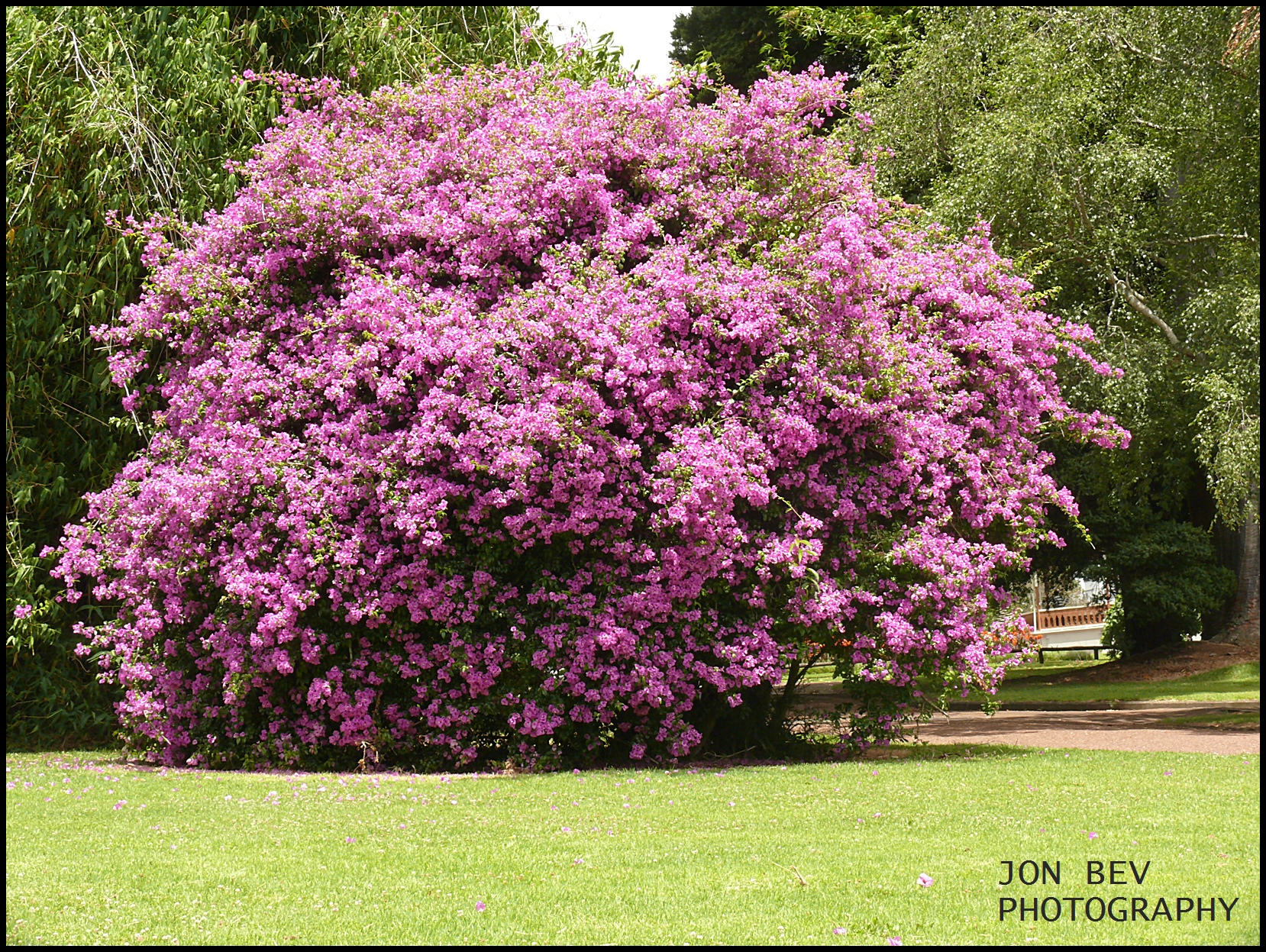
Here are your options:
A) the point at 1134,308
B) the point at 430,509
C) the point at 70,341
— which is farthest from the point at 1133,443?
the point at 70,341

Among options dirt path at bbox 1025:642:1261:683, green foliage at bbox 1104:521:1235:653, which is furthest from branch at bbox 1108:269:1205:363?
dirt path at bbox 1025:642:1261:683

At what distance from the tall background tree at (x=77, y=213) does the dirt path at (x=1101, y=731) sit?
11213 mm

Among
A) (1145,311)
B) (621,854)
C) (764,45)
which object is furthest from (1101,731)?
(764,45)

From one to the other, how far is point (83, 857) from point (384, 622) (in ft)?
18.1

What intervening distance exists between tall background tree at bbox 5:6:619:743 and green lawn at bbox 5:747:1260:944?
387cm

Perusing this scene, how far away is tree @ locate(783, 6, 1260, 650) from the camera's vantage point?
48.9ft

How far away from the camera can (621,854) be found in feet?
25.4

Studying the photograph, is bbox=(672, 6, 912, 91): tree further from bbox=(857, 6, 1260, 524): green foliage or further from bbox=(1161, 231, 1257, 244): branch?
bbox=(1161, 231, 1257, 244): branch

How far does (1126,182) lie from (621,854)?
13.0 metres

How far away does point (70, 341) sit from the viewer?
1502cm

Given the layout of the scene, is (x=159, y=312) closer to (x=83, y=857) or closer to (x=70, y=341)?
(x=70, y=341)

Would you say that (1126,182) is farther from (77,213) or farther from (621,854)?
(77,213)

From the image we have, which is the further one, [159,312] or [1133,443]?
[1133,443]

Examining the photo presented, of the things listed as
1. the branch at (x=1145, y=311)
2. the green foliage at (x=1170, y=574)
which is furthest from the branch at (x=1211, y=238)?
the green foliage at (x=1170, y=574)
